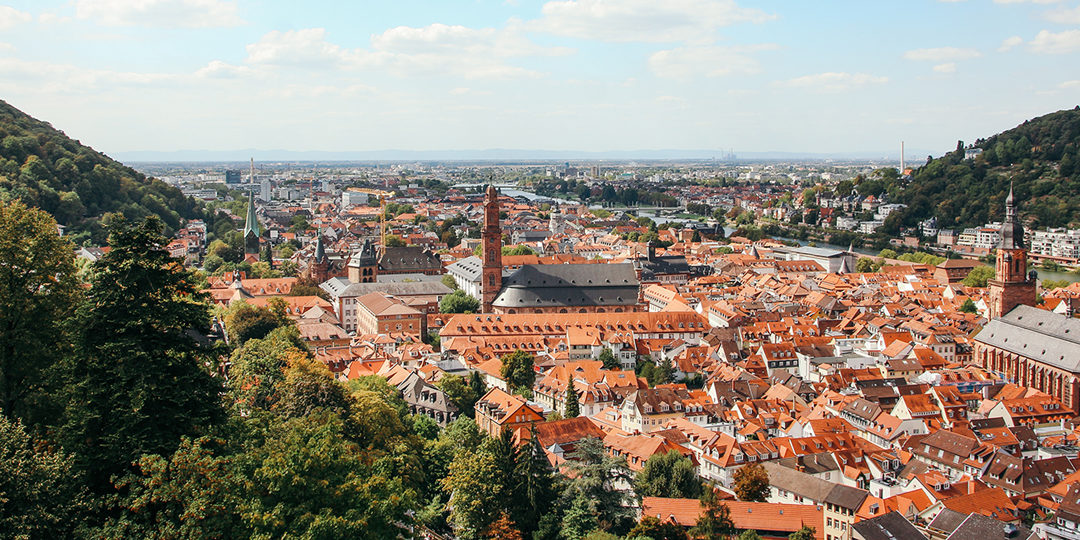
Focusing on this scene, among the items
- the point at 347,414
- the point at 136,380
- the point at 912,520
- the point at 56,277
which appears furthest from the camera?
the point at 912,520

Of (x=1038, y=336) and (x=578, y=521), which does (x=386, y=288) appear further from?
(x=578, y=521)

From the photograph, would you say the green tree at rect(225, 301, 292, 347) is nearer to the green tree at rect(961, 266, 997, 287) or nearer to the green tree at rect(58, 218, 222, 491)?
the green tree at rect(58, 218, 222, 491)

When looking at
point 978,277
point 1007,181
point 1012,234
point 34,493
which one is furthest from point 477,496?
point 1007,181

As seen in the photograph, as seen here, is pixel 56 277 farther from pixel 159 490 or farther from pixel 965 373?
pixel 965 373

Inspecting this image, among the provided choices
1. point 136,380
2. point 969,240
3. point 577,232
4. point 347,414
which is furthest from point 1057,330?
point 577,232

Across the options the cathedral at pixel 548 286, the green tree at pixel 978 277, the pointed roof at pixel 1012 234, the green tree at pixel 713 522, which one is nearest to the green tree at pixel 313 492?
the green tree at pixel 713 522

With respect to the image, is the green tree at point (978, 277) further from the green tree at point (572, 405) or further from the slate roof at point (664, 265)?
Result: the green tree at point (572, 405)

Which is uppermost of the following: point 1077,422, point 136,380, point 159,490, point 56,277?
point 56,277

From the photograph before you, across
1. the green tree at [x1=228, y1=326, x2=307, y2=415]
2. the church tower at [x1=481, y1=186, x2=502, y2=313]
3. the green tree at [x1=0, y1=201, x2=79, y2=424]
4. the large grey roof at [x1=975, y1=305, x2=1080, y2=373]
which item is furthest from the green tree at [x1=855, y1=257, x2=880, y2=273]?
the green tree at [x1=0, y1=201, x2=79, y2=424]
